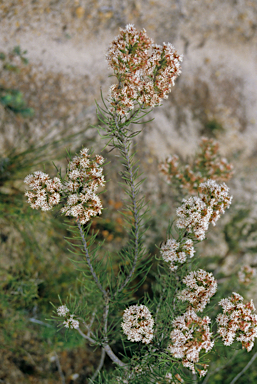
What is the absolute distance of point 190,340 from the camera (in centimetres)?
65

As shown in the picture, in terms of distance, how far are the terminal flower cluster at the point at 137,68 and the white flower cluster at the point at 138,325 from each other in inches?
19.5

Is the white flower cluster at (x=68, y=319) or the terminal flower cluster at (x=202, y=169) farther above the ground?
the terminal flower cluster at (x=202, y=169)

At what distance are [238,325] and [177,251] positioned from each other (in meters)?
0.24

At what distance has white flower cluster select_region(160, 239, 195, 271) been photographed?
2.38ft

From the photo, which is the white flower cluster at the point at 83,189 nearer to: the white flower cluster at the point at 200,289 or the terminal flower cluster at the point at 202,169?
the white flower cluster at the point at 200,289

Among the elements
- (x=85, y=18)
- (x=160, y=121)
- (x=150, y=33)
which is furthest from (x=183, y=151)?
(x=85, y=18)

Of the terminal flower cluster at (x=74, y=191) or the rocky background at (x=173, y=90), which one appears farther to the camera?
the rocky background at (x=173, y=90)

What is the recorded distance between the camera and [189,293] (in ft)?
2.38

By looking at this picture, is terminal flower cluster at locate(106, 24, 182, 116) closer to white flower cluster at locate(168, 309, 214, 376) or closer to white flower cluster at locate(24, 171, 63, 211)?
white flower cluster at locate(24, 171, 63, 211)

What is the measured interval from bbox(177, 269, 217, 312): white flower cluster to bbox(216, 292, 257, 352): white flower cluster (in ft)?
0.18

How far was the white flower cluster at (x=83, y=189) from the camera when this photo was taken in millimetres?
654

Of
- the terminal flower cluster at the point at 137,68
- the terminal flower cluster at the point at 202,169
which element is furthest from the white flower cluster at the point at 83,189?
the terminal flower cluster at the point at 202,169

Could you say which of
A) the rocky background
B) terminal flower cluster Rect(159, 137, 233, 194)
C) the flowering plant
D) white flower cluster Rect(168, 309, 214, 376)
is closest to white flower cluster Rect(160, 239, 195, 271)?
the flowering plant

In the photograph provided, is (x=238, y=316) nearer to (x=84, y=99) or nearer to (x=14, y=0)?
(x=84, y=99)
